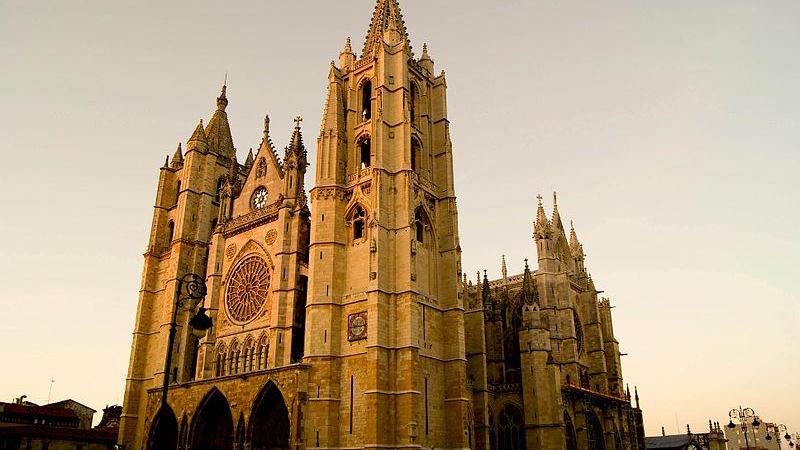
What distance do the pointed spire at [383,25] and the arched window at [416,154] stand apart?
6.18 m

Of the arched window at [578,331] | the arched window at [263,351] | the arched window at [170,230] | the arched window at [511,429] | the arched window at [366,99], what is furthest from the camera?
the arched window at [578,331]

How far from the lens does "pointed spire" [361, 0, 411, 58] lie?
125 ft

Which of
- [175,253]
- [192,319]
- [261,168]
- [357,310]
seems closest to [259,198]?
[261,168]

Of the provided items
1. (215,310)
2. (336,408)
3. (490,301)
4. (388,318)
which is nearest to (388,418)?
(336,408)

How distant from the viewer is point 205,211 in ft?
146

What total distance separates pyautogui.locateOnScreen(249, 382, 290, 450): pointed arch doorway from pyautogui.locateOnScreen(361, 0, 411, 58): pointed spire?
21085mm

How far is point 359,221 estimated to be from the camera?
33.8m

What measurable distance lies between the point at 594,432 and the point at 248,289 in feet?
87.4

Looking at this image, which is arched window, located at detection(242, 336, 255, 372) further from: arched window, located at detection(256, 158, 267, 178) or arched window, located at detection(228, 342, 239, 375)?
arched window, located at detection(256, 158, 267, 178)

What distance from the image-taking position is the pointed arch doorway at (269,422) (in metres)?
30.9

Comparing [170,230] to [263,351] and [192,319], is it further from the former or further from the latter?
[192,319]

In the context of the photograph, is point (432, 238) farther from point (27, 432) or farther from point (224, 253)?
point (27, 432)

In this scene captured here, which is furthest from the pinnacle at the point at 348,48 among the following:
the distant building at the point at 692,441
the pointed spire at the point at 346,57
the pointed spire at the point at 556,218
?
the distant building at the point at 692,441

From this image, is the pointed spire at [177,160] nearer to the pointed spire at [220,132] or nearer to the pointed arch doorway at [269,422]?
the pointed spire at [220,132]
